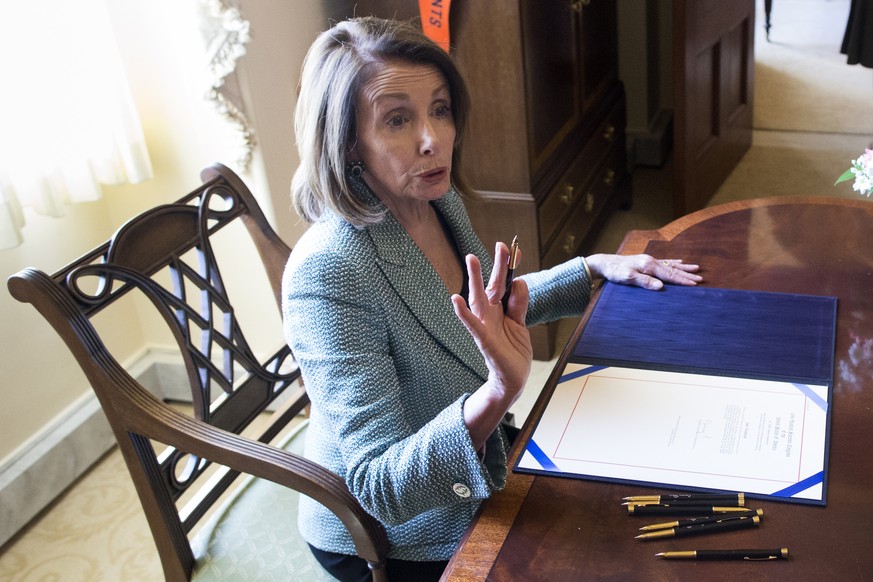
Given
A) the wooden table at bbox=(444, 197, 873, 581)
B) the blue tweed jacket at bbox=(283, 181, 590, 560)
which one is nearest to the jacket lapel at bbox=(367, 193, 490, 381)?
the blue tweed jacket at bbox=(283, 181, 590, 560)

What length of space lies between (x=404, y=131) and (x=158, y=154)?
4.91 feet

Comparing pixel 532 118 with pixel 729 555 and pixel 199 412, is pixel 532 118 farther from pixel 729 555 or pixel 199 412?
pixel 729 555

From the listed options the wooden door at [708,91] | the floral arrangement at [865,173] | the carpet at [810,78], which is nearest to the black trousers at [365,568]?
the floral arrangement at [865,173]

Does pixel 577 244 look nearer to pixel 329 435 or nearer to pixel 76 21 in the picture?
pixel 76 21

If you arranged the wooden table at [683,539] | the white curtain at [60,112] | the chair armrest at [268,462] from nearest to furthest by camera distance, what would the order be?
the wooden table at [683,539] → the chair armrest at [268,462] → the white curtain at [60,112]

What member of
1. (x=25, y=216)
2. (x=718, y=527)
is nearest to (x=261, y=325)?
(x=25, y=216)

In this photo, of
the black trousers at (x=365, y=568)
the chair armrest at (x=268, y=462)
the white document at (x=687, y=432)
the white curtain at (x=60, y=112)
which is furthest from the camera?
the white curtain at (x=60, y=112)

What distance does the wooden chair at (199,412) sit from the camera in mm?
1357

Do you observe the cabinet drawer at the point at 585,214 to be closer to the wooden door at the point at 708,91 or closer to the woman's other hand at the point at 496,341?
the wooden door at the point at 708,91

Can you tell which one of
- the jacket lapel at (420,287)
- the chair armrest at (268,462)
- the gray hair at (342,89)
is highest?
the gray hair at (342,89)

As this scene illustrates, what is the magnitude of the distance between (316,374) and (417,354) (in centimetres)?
16

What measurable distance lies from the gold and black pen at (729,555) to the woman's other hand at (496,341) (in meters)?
0.25

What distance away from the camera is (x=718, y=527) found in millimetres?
1069

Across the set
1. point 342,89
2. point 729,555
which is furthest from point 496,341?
point 342,89
